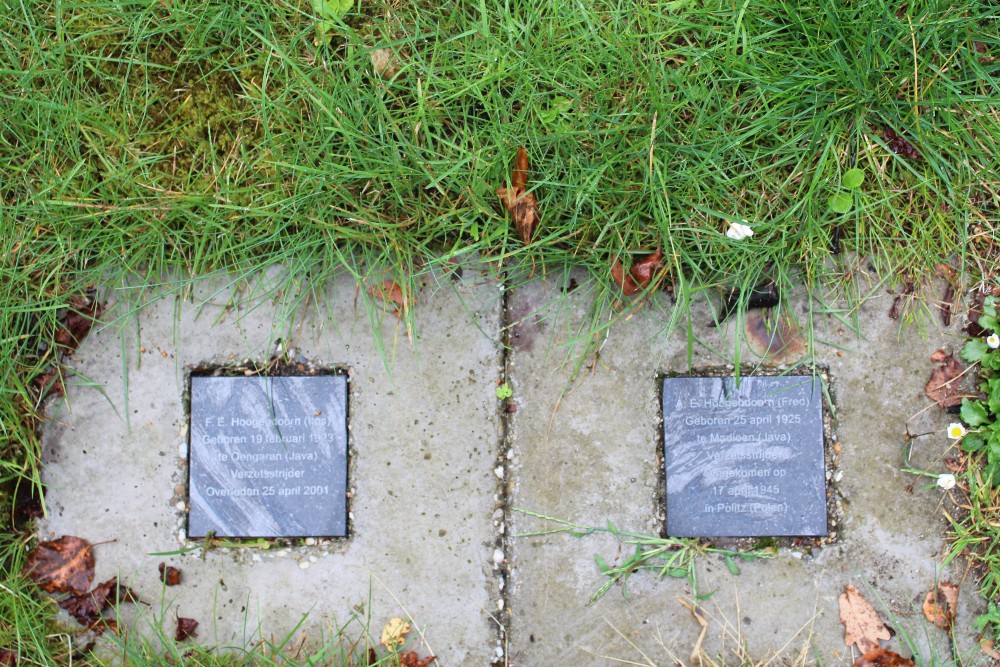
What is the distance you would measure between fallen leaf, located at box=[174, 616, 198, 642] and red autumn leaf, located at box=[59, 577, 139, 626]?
6.4 inches

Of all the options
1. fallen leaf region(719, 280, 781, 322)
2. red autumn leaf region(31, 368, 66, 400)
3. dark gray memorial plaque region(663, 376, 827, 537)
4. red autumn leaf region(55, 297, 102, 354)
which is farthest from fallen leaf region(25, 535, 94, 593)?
fallen leaf region(719, 280, 781, 322)

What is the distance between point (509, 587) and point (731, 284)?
3.92 feet

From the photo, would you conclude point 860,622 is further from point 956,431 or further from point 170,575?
point 170,575

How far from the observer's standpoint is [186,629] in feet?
7.48

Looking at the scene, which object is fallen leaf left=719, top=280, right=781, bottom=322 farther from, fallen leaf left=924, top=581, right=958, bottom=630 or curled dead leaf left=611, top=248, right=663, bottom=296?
fallen leaf left=924, top=581, right=958, bottom=630

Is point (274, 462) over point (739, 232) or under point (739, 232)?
under

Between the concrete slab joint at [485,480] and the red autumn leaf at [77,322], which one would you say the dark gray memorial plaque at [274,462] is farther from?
the red autumn leaf at [77,322]

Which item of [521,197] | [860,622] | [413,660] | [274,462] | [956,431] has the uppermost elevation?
[521,197]

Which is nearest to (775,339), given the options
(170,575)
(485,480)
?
(485,480)

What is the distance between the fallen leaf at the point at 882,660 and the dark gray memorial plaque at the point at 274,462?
65.9 inches

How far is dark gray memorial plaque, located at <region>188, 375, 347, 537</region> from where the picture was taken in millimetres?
2273

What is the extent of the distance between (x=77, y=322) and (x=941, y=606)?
2912mm

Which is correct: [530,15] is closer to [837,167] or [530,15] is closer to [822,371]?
[837,167]

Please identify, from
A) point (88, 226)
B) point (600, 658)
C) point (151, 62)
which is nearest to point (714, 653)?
point (600, 658)
